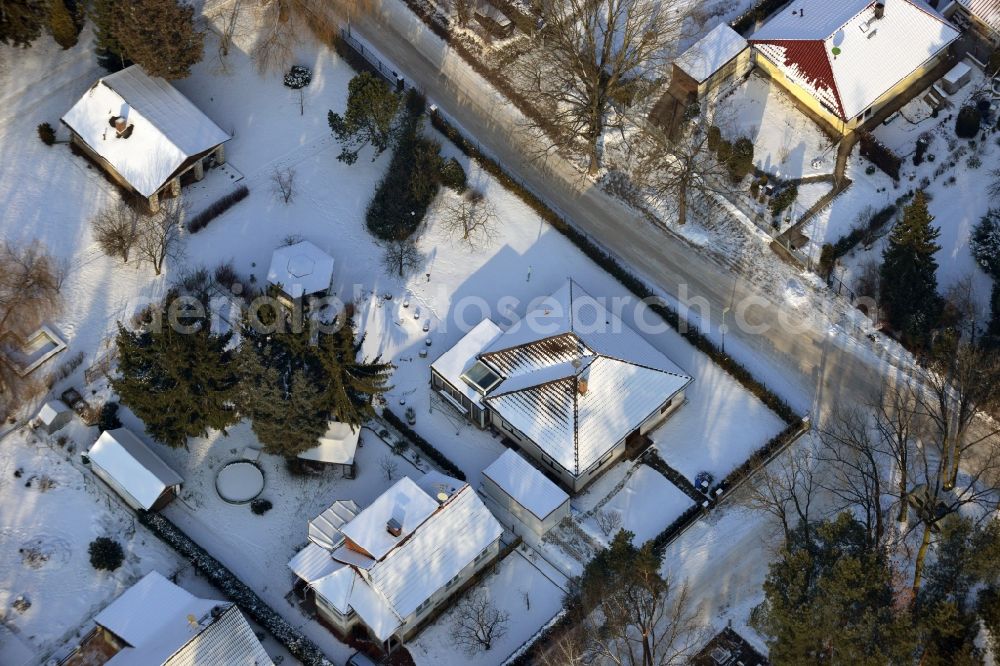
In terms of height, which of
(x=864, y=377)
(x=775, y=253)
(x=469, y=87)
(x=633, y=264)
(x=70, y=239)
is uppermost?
(x=70, y=239)

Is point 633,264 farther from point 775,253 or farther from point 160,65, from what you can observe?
point 160,65

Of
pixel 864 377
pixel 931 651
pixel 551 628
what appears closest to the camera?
pixel 931 651

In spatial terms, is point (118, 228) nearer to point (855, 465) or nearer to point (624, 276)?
point (624, 276)

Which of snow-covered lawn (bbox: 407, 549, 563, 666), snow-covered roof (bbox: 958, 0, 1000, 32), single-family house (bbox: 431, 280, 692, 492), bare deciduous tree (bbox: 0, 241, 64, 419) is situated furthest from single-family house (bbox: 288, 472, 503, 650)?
snow-covered roof (bbox: 958, 0, 1000, 32)

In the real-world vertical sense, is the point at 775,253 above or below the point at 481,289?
below

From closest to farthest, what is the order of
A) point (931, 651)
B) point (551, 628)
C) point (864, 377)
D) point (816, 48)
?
point (931, 651)
point (551, 628)
point (864, 377)
point (816, 48)

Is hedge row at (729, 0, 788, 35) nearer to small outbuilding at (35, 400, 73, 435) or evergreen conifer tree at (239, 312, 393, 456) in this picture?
evergreen conifer tree at (239, 312, 393, 456)

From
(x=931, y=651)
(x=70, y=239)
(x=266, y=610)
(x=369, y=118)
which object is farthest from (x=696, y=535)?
(x=70, y=239)
